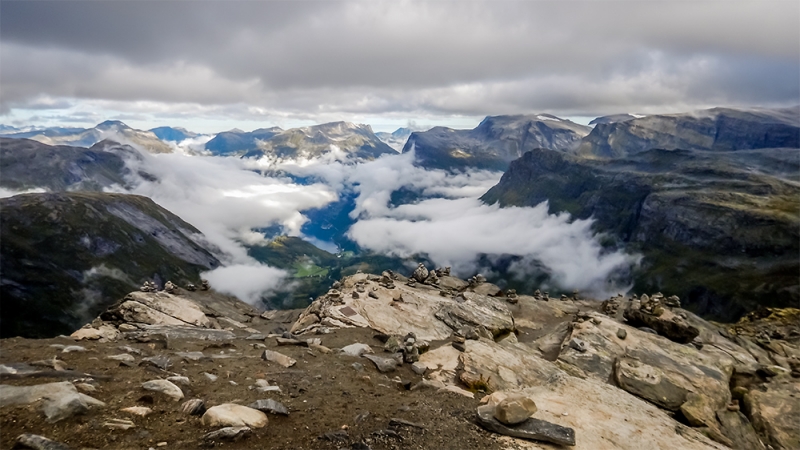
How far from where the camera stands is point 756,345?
50.4 metres

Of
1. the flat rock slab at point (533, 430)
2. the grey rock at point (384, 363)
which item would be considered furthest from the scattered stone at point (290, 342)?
the flat rock slab at point (533, 430)

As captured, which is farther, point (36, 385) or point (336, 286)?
point (336, 286)

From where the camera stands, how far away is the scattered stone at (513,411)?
49.2 ft

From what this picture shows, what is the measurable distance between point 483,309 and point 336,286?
1926cm

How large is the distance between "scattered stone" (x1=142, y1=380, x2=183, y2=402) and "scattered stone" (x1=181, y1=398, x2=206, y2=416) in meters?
0.97

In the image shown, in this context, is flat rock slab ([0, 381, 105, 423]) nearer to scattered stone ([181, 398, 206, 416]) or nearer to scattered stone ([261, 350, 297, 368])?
scattered stone ([181, 398, 206, 416])

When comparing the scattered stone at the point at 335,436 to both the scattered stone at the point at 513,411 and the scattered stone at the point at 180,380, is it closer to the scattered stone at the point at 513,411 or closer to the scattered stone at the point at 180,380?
the scattered stone at the point at 513,411

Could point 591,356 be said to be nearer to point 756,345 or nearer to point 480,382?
point 480,382

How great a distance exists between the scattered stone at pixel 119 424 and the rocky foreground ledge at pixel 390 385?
66 millimetres

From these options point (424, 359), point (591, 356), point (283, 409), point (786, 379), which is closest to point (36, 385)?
point (283, 409)

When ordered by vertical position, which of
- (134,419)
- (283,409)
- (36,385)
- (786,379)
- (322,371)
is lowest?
(786,379)

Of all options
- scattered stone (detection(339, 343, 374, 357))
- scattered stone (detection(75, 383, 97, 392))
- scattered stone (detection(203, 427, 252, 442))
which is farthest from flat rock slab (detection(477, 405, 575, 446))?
scattered stone (detection(75, 383, 97, 392))

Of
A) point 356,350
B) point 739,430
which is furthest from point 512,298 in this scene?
point 356,350

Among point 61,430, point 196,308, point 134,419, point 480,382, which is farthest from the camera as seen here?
point 196,308
